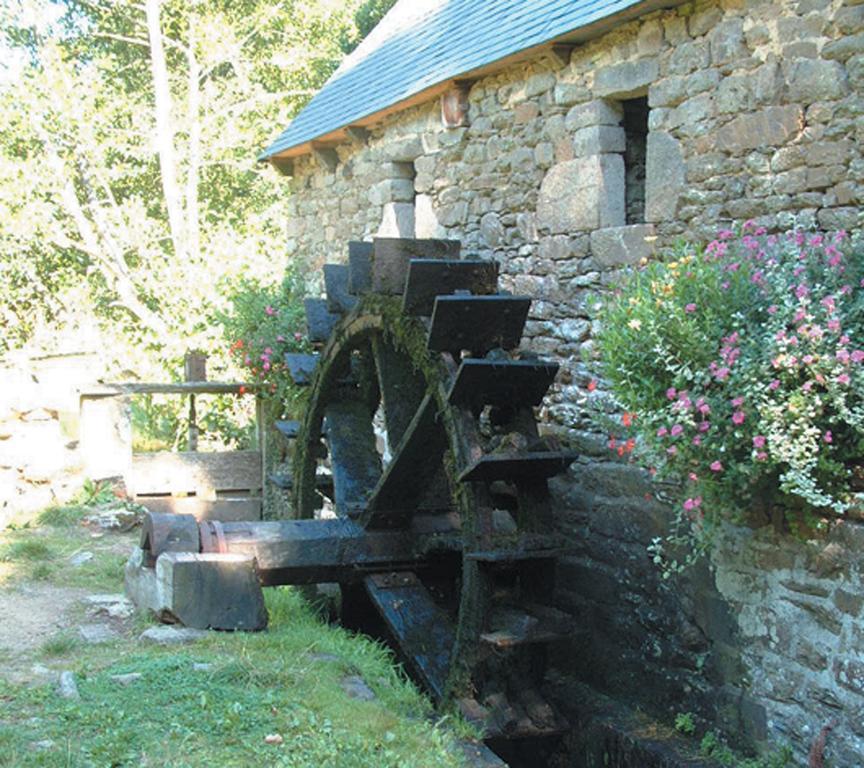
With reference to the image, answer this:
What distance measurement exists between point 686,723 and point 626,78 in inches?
115

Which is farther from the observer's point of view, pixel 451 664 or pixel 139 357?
pixel 139 357


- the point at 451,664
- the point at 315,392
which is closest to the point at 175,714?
the point at 451,664

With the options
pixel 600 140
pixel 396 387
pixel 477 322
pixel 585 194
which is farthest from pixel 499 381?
pixel 600 140

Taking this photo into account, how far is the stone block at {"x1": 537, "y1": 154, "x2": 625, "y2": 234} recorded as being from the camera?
5.40 meters

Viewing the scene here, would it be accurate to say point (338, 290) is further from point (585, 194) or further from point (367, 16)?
point (367, 16)

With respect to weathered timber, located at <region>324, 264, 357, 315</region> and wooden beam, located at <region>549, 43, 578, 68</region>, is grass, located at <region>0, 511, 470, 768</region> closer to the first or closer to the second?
weathered timber, located at <region>324, 264, 357, 315</region>

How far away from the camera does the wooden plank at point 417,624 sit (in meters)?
4.98

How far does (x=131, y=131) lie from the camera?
49.2ft

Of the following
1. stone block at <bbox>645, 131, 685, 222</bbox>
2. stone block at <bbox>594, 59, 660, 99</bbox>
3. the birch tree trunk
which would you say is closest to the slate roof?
stone block at <bbox>594, 59, 660, 99</bbox>

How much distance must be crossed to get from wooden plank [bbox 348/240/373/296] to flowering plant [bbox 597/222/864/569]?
6.07 feet

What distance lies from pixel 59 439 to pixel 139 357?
10.0 feet

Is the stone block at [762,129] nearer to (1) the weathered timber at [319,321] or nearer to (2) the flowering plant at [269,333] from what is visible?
(1) the weathered timber at [319,321]

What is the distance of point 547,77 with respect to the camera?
5.85 m

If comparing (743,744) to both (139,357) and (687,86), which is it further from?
(139,357)
